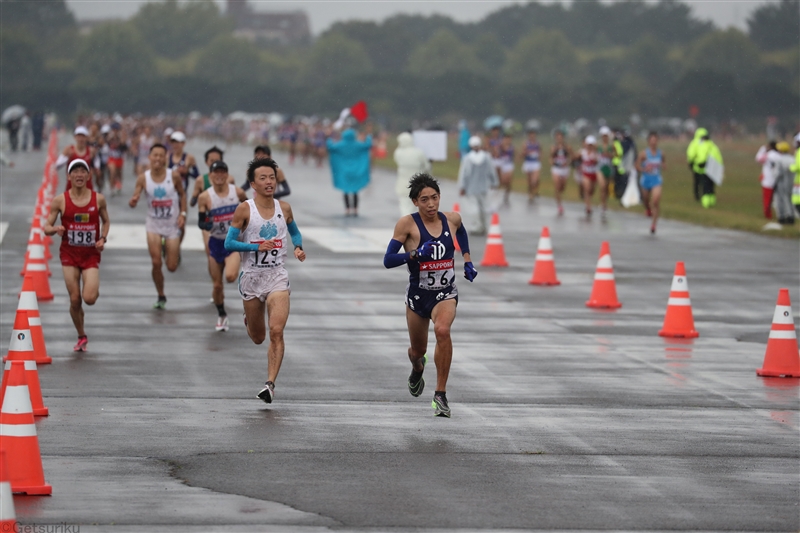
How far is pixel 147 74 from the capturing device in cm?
13750

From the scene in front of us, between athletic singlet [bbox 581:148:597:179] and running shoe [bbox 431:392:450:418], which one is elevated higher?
athletic singlet [bbox 581:148:597:179]

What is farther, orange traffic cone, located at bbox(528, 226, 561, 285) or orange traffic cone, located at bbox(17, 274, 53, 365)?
orange traffic cone, located at bbox(528, 226, 561, 285)

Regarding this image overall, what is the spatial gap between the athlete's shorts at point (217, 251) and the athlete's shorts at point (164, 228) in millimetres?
1298

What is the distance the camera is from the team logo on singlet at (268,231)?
10.9m

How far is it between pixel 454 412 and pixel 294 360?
9.25 feet

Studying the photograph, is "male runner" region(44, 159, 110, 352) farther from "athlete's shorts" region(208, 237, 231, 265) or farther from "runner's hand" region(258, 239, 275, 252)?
"runner's hand" region(258, 239, 275, 252)

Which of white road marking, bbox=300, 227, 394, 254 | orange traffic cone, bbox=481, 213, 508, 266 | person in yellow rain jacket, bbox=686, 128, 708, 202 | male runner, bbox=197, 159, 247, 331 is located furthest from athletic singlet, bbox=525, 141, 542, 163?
male runner, bbox=197, 159, 247, 331

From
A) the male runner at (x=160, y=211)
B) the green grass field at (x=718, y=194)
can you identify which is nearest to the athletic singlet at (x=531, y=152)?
the green grass field at (x=718, y=194)

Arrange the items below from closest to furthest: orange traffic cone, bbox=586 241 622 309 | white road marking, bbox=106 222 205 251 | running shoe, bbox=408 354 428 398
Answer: running shoe, bbox=408 354 428 398 → orange traffic cone, bbox=586 241 622 309 → white road marking, bbox=106 222 205 251

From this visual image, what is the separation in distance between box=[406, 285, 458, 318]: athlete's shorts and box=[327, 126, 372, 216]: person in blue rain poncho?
21709 millimetres

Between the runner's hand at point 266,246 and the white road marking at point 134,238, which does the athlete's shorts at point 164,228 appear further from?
the white road marking at point 134,238

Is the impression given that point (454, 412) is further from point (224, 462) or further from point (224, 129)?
point (224, 129)

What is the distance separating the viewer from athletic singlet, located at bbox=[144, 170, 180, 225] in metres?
15.9

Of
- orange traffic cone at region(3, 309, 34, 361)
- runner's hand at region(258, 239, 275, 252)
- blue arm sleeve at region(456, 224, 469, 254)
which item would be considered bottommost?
orange traffic cone at region(3, 309, 34, 361)
